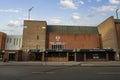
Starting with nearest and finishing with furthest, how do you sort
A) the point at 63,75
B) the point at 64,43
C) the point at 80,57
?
1. the point at 63,75
2. the point at 80,57
3. the point at 64,43

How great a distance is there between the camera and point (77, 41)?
58469mm

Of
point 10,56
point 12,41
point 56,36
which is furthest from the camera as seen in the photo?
point 12,41

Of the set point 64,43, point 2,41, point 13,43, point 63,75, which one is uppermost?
point 2,41

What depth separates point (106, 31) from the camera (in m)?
55.4

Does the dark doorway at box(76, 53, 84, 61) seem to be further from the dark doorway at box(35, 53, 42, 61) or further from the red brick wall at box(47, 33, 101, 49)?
the dark doorway at box(35, 53, 42, 61)

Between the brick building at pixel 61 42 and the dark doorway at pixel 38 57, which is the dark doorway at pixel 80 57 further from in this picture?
the dark doorway at pixel 38 57

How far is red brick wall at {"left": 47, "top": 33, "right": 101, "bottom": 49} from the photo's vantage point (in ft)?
190

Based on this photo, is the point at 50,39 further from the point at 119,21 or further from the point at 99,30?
the point at 119,21

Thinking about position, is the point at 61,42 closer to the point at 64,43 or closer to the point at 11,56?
the point at 64,43

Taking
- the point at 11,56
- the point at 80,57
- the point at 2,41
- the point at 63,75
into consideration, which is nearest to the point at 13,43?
the point at 2,41

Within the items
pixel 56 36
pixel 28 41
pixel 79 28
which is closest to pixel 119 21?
pixel 79 28

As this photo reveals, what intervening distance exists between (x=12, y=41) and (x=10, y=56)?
14.3 metres

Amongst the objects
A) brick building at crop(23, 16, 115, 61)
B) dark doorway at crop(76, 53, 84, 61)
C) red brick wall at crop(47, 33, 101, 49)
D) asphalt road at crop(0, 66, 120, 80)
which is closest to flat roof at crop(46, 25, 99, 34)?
brick building at crop(23, 16, 115, 61)

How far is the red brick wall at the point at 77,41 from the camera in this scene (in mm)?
57844
